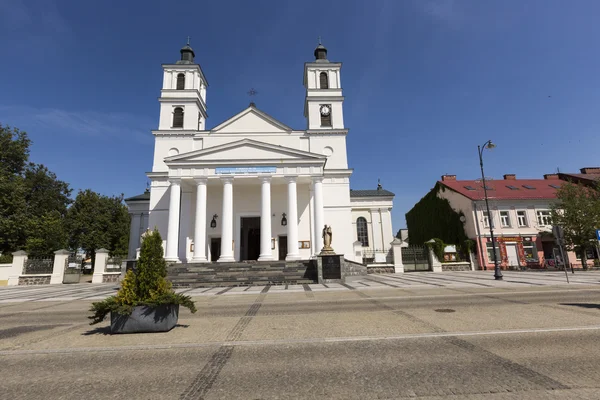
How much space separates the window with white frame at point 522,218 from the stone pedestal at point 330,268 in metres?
24.8

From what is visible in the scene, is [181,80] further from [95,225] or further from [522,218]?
[522,218]

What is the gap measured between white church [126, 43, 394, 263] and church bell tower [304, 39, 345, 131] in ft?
0.35

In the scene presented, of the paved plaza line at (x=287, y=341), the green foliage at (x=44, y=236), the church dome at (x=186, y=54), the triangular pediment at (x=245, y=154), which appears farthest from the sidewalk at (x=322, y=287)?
the church dome at (x=186, y=54)

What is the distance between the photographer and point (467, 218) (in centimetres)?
3388

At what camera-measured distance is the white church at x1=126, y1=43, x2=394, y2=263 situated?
81.1ft

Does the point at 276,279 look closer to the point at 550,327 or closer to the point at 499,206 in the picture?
the point at 550,327

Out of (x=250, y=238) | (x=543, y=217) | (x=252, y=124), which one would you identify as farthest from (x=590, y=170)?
(x=250, y=238)

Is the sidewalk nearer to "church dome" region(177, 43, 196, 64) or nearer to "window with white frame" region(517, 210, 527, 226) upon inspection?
"window with white frame" region(517, 210, 527, 226)

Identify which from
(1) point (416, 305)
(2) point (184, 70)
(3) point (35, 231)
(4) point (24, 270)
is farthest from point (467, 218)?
(3) point (35, 231)

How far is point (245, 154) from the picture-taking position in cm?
2614

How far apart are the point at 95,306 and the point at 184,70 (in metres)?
32.0

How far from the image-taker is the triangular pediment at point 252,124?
31141 millimetres

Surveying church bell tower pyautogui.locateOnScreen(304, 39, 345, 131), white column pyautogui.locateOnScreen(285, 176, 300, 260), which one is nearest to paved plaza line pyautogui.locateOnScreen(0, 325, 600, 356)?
white column pyautogui.locateOnScreen(285, 176, 300, 260)

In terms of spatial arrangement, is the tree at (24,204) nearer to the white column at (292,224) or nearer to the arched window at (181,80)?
the arched window at (181,80)
